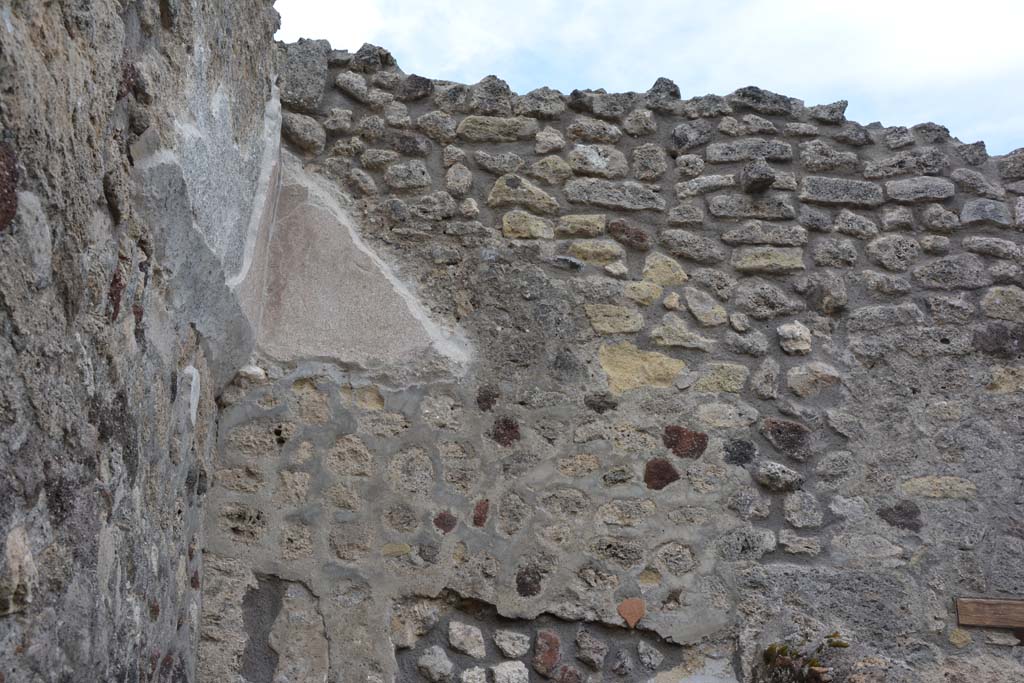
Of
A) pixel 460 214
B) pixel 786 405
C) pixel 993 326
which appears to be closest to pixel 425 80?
pixel 460 214

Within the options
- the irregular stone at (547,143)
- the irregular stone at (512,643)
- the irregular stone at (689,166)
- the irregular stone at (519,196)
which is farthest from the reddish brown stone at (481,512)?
the irregular stone at (689,166)

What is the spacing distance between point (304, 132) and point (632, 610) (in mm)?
1739

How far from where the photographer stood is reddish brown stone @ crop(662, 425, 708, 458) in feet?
8.87

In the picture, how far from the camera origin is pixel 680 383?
2760 mm

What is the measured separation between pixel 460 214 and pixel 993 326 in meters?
1.70

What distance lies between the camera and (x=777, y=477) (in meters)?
2.68

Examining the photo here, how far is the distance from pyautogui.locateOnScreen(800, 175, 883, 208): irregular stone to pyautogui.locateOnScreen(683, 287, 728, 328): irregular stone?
1.59 ft

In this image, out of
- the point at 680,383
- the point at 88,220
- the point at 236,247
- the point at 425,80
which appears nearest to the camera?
the point at 88,220

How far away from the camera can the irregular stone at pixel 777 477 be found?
8.80 feet

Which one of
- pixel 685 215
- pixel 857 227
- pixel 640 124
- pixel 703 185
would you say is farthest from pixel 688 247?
pixel 857 227

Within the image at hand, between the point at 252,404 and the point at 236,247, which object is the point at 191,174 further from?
the point at 252,404

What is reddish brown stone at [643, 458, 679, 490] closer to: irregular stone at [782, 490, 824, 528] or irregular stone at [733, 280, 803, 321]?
irregular stone at [782, 490, 824, 528]

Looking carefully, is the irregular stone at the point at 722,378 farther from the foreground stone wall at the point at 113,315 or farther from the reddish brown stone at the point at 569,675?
the foreground stone wall at the point at 113,315

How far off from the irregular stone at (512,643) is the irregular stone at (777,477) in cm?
83
